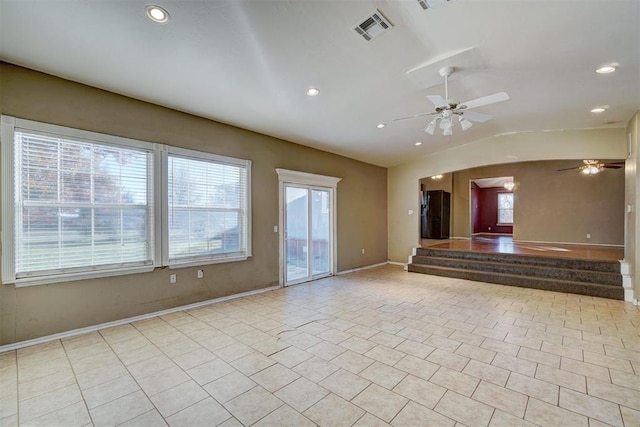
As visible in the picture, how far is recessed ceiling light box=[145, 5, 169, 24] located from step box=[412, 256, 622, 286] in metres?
6.80

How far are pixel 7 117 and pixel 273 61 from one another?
280 centimetres

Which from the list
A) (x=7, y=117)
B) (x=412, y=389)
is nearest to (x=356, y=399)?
(x=412, y=389)

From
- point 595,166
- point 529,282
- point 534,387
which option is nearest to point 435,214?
point 595,166

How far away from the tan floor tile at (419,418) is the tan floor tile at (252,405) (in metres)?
0.85

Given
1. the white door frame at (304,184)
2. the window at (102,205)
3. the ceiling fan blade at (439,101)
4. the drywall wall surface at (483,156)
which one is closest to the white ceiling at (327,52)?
the ceiling fan blade at (439,101)

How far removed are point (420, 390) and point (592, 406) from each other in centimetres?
121

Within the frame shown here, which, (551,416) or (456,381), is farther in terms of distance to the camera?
(456,381)

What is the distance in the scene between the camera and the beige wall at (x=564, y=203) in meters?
8.48

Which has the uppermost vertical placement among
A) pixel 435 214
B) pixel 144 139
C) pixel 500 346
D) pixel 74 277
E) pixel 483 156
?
pixel 483 156

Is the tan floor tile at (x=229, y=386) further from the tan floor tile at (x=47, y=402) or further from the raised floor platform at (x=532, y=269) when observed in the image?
the raised floor platform at (x=532, y=269)

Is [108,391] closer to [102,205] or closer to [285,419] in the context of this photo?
[285,419]

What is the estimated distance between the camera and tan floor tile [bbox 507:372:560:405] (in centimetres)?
217

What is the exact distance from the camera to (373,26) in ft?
8.57

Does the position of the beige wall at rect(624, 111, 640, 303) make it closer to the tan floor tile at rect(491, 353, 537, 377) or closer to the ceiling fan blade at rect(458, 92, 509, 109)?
the ceiling fan blade at rect(458, 92, 509, 109)
